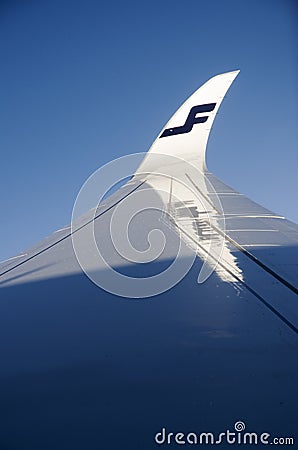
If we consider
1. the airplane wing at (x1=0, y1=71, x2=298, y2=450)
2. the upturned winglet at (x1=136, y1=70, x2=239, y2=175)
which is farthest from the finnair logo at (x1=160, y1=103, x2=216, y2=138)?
the airplane wing at (x1=0, y1=71, x2=298, y2=450)

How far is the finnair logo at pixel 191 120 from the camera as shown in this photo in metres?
5.87

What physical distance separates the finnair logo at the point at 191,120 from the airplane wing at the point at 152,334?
1989 mm

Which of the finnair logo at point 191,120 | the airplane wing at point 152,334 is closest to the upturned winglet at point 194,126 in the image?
the finnair logo at point 191,120

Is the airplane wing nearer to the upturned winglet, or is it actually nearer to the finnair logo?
the upturned winglet

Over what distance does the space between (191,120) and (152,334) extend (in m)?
4.22

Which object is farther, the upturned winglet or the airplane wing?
the upturned winglet

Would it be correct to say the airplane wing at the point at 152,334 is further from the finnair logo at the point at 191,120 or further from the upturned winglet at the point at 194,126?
the finnair logo at the point at 191,120

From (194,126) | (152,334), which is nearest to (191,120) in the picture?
(194,126)

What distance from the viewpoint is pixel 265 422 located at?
4.82 feet

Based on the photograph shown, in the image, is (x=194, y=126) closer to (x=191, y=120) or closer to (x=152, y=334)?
(x=191, y=120)

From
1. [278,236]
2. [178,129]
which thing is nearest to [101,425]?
[278,236]

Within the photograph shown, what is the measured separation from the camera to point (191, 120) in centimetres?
590

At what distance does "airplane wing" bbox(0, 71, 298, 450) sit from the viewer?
58.8 inches

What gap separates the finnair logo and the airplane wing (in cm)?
199
